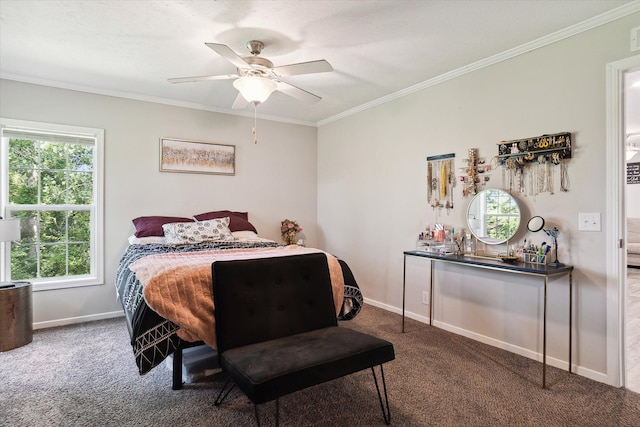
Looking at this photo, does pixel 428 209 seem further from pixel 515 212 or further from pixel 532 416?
pixel 532 416

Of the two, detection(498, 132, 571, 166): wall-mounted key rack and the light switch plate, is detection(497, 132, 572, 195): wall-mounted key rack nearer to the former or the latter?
detection(498, 132, 571, 166): wall-mounted key rack

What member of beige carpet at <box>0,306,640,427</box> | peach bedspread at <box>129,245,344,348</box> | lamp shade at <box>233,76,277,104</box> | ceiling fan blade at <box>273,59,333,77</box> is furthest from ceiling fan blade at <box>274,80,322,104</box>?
beige carpet at <box>0,306,640,427</box>

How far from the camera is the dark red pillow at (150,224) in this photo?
3499 mm

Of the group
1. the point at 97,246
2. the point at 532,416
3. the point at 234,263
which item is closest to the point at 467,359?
the point at 532,416

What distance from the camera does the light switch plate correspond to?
231 centimetres

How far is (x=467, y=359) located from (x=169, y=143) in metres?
3.68

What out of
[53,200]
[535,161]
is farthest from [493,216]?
[53,200]

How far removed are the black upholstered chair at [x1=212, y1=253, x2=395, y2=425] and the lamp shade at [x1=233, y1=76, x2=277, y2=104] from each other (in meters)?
1.22

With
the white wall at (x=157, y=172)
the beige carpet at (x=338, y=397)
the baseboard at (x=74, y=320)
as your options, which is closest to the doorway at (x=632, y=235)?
the beige carpet at (x=338, y=397)

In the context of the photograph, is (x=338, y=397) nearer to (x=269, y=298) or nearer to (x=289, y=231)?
(x=269, y=298)

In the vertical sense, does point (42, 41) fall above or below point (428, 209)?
above

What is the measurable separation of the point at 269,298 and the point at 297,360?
1.70 feet

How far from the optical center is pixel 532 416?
6.27 ft

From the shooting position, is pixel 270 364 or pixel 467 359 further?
pixel 467 359
